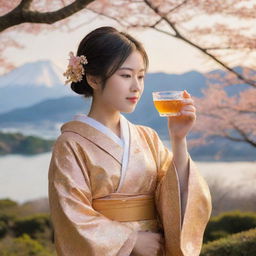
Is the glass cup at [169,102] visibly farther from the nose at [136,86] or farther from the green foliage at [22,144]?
the green foliage at [22,144]

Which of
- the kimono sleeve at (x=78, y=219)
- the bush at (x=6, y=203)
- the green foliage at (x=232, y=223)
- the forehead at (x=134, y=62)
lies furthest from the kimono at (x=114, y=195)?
the bush at (x=6, y=203)

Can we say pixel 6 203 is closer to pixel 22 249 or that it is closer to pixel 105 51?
pixel 22 249

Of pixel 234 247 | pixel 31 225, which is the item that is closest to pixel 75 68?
pixel 234 247

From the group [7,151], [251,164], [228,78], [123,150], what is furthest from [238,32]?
[7,151]

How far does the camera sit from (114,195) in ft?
6.89

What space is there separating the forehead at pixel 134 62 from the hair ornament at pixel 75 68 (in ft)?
0.55

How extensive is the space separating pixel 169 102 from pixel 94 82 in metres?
0.32

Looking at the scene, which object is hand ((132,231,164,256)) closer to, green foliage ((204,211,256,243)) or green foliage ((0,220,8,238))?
green foliage ((204,211,256,243))

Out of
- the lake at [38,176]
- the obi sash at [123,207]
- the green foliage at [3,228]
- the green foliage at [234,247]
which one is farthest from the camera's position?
the lake at [38,176]

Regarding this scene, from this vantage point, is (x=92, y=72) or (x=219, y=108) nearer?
(x=92, y=72)

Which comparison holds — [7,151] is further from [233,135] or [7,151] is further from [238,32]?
[238,32]

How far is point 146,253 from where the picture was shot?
2064 mm

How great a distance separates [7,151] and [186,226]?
6.55m

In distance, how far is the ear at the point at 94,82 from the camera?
2117 millimetres
